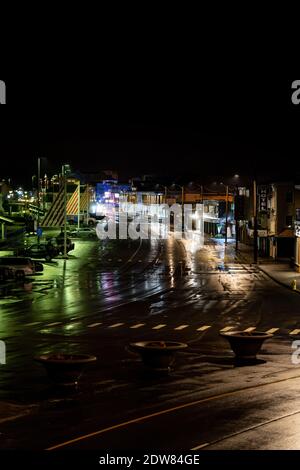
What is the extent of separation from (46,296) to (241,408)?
2748 cm

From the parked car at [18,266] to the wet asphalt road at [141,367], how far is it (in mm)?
968

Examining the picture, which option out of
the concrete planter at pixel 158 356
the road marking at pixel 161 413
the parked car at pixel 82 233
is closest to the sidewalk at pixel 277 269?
the concrete planter at pixel 158 356

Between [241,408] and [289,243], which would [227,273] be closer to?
[289,243]

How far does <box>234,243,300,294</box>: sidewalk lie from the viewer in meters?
54.2

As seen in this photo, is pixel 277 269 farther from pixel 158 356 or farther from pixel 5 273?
pixel 158 356

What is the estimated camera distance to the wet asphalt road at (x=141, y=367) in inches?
586

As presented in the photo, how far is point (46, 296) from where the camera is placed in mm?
43375

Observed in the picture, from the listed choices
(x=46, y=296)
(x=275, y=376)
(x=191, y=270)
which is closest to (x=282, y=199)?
(x=191, y=270)

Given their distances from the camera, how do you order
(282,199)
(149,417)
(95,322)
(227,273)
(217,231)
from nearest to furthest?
(149,417), (95,322), (227,273), (282,199), (217,231)

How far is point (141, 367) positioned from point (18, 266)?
32293mm

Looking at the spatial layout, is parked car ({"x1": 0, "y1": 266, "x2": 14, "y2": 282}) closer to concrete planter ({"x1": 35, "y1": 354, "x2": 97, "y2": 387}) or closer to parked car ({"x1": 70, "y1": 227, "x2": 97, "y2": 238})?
concrete planter ({"x1": 35, "y1": 354, "x2": 97, "y2": 387})

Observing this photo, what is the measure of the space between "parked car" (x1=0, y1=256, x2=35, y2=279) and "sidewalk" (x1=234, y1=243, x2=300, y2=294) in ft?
55.7

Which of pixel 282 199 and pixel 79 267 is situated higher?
pixel 282 199

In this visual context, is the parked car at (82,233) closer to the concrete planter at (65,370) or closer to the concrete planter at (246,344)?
the concrete planter at (246,344)
